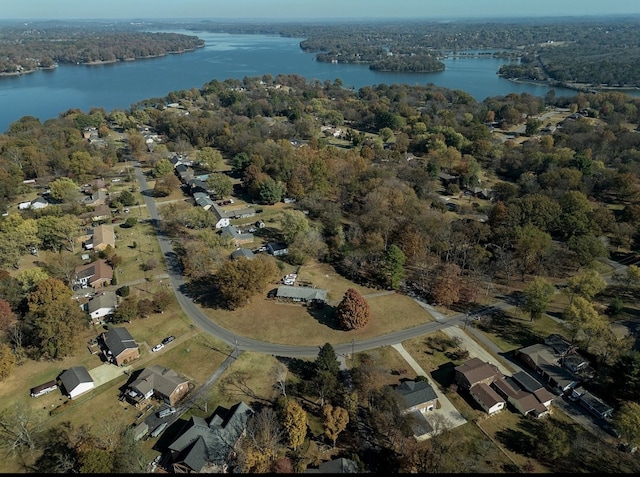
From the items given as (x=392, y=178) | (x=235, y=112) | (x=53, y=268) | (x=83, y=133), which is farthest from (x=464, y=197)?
(x=83, y=133)

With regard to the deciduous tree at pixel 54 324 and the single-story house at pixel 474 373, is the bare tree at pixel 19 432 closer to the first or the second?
the deciduous tree at pixel 54 324

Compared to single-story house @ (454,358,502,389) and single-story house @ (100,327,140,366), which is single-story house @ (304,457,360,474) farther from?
single-story house @ (100,327,140,366)

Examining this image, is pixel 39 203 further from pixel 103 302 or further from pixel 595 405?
pixel 595 405

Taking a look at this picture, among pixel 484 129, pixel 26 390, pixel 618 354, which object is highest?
pixel 484 129

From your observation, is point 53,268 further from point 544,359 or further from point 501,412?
point 544,359

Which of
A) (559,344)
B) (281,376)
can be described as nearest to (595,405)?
(559,344)

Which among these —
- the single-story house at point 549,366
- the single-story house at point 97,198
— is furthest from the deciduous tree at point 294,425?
the single-story house at point 97,198
